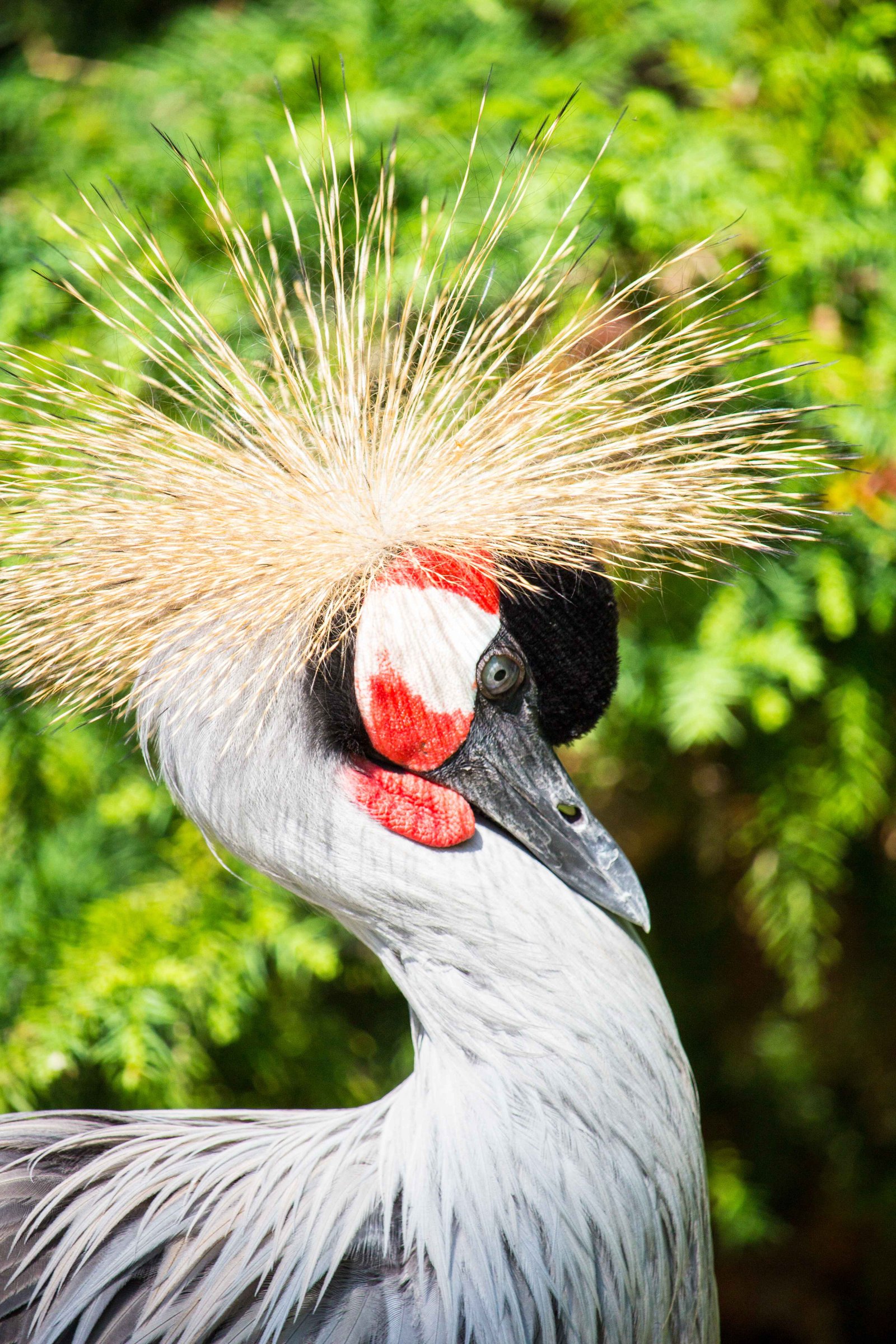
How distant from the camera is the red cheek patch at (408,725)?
814mm

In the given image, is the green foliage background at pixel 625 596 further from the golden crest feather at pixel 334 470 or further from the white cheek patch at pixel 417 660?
the white cheek patch at pixel 417 660

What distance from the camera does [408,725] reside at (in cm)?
83

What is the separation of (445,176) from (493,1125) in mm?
1072

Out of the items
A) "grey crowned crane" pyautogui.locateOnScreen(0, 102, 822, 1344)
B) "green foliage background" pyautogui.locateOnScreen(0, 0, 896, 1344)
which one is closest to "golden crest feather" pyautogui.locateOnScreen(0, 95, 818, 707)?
"grey crowned crane" pyautogui.locateOnScreen(0, 102, 822, 1344)

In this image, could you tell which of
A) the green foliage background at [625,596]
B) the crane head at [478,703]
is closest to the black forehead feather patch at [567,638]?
the crane head at [478,703]

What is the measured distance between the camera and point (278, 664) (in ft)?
2.67

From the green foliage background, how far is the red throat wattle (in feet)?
1.54

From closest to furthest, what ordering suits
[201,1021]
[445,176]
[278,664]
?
[278,664] < [445,176] < [201,1021]

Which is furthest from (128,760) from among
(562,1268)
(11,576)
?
(562,1268)

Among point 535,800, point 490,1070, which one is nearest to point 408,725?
point 535,800

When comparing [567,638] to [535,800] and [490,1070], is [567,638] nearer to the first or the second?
[535,800]

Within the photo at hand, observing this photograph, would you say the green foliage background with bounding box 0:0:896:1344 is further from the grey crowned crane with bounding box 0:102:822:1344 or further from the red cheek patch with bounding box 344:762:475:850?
the red cheek patch with bounding box 344:762:475:850

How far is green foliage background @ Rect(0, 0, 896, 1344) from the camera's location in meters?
→ 1.35

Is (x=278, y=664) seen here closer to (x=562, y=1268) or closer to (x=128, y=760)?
(x=562, y=1268)
